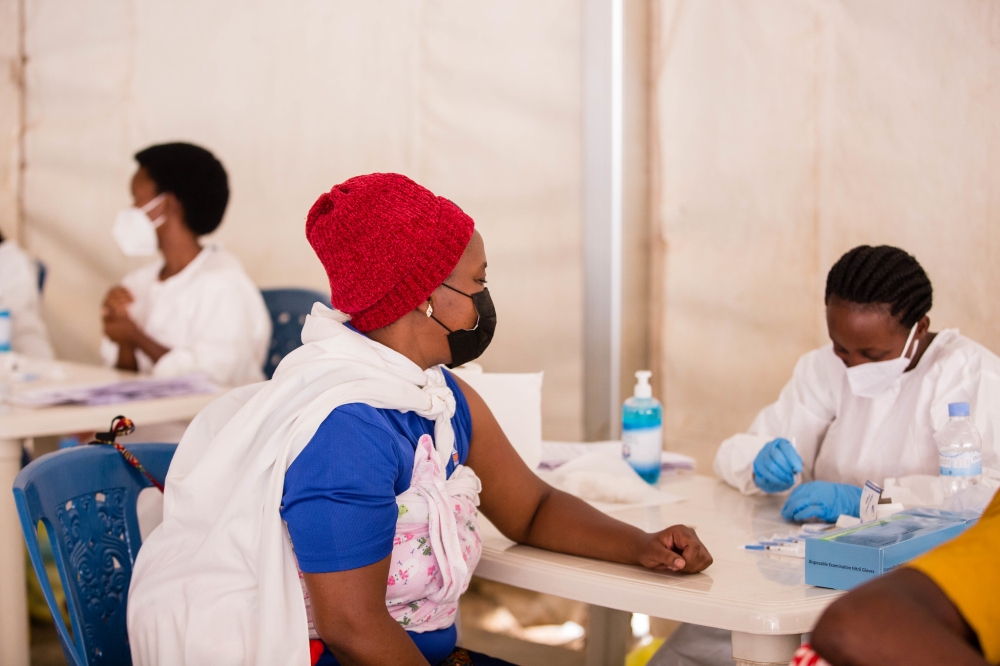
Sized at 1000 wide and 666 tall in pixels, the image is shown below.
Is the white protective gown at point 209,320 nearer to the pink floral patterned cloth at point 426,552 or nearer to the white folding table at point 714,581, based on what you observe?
the white folding table at point 714,581

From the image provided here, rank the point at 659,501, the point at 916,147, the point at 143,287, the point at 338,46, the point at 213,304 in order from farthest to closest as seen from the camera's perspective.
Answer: the point at 338,46 < the point at 143,287 < the point at 213,304 < the point at 916,147 < the point at 659,501

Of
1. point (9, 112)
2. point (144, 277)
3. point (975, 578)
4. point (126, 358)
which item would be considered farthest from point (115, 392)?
point (9, 112)

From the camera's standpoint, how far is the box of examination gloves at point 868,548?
1223mm

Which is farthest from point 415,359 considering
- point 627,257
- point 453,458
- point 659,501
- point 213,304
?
point 213,304

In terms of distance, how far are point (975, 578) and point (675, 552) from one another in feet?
2.10

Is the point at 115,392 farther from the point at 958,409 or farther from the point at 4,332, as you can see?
the point at 958,409

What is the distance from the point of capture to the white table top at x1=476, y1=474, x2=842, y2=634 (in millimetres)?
1229

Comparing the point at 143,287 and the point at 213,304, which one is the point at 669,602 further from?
the point at 143,287

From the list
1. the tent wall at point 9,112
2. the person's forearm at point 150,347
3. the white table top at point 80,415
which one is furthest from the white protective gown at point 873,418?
the tent wall at point 9,112

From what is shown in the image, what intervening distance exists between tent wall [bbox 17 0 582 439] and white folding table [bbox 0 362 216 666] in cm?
133

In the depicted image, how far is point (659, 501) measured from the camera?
5.91ft

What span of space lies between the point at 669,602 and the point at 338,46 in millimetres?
2998

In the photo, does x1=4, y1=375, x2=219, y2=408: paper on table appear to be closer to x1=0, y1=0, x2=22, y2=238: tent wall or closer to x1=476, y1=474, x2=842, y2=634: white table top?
x1=476, y1=474, x2=842, y2=634: white table top

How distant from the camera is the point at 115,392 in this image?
2557 millimetres
